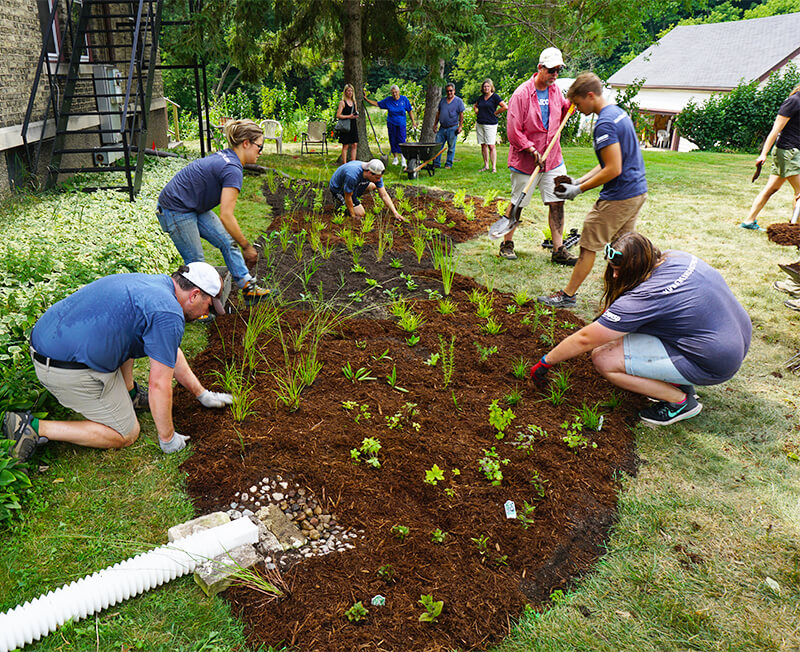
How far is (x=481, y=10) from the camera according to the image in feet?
45.1

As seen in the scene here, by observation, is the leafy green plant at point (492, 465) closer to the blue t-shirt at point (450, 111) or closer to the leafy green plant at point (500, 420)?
the leafy green plant at point (500, 420)

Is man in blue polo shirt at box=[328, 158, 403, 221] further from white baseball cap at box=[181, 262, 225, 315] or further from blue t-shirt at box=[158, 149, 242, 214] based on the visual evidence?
white baseball cap at box=[181, 262, 225, 315]

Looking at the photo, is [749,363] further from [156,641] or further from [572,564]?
[156,641]

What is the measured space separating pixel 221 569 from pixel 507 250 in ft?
16.6

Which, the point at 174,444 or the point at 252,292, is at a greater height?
the point at 252,292

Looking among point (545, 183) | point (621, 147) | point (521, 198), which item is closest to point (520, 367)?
point (621, 147)

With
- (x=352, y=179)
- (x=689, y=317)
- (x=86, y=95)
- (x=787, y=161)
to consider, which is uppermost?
(x=86, y=95)

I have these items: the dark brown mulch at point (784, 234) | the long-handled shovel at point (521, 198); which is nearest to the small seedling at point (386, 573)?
the long-handled shovel at point (521, 198)

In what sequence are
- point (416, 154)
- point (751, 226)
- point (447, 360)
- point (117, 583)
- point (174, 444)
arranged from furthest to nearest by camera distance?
point (416, 154), point (751, 226), point (447, 360), point (174, 444), point (117, 583)

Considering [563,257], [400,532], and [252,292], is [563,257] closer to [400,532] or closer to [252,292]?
[252,292]

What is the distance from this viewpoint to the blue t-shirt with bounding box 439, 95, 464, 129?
12359 millimetres

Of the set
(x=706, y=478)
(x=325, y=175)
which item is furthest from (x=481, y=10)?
(x=706, y=478)

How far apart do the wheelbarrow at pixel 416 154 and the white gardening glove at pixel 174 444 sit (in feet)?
27.5

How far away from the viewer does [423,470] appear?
309 cm
